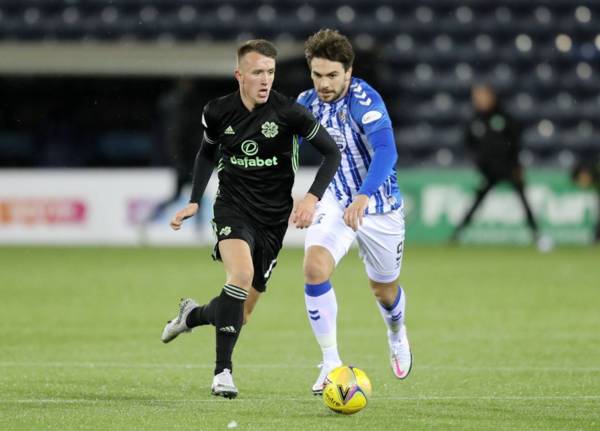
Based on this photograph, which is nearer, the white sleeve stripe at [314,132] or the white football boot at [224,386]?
the white football boot at [224,386]

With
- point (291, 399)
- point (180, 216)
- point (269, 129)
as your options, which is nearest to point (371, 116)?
point (269, 129)

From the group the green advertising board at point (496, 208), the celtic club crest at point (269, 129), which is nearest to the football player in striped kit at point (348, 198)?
the celtic club crest at point (269, 129)

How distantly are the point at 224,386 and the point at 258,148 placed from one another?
1319mm

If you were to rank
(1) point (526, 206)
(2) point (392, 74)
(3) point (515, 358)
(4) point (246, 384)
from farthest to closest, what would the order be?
(2) point (392, 74), (1) point (526, 206), (3) point (515, 358), (4) point (246, 384)

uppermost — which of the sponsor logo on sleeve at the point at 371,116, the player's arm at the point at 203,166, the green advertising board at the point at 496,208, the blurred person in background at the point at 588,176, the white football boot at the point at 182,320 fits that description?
the sponsor logo on sleeve at the point at 371,116

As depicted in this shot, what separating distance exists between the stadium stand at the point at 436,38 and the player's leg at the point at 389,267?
1616cm

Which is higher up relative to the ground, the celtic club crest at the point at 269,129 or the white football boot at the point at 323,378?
the celtic club crest at the point at 269,129

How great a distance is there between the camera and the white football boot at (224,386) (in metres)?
7.13

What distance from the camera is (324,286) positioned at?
7629mm

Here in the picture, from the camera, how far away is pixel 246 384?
7.95 m

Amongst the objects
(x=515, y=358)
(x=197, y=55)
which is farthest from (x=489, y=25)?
(x=515, y=358)

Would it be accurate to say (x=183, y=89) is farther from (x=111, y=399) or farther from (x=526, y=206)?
(x=111, y=399)

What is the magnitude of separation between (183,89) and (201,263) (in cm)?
575

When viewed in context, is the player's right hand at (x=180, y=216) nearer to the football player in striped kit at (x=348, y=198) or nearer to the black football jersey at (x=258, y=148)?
the black football jersey at (x=258, y=148)
